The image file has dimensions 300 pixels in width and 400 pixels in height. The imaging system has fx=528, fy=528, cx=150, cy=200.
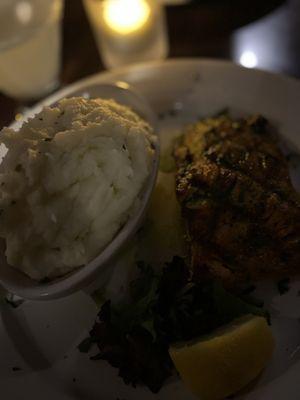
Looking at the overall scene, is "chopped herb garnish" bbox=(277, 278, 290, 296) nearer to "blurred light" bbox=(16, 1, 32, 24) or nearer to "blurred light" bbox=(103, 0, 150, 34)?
"blurred light" bbox=(103, 0, 150, 34)

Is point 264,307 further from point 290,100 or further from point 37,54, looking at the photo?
point 37,54

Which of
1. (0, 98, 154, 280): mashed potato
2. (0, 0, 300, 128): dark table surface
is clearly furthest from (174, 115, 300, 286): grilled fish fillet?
(0, 0, 300, 128): dark table surface

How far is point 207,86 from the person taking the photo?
9.27ft

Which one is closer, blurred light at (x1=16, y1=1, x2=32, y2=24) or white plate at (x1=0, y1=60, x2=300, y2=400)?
white plate at (x1=0, y1=60, x2=300, y2=400)

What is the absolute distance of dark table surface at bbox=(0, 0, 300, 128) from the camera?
125 inches

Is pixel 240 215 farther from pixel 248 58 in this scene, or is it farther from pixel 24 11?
pixel 24 11

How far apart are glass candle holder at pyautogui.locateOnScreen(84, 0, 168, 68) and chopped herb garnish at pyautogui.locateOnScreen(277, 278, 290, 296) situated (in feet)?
5.79

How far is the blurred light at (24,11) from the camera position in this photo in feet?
10.1

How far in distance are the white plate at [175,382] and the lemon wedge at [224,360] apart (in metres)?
0.10

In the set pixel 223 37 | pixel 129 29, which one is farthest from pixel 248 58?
pixel 129 29

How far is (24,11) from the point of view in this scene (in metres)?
3.08

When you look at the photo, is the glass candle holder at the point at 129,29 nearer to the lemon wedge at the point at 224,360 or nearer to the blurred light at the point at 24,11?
the blurred light at the point at 24,11

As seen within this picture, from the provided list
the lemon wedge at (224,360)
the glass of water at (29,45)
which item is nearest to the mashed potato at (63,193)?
the lemon wedge at (224,360)

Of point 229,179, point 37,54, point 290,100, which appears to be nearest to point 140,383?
point 229,179
